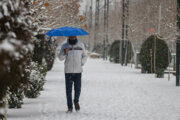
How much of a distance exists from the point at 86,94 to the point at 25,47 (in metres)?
9.51

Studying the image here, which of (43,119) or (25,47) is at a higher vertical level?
(25,47)

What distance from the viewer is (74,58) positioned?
1042 centimetres

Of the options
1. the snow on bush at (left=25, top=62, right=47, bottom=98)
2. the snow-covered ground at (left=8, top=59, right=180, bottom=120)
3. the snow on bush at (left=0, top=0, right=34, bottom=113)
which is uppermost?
the snow on bush at (left=0, top=0, right=34, bottom=113)

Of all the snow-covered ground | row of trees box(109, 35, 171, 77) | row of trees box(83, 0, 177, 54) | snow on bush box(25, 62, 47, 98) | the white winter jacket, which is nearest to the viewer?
the snow-covered ground

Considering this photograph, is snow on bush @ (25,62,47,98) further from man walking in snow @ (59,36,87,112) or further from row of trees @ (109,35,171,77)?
row of trees @ (109,35,171,77)

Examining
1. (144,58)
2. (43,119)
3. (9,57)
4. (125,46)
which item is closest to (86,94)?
(43,119)

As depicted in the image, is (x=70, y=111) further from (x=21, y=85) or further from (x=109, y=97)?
(x=109, y=97)

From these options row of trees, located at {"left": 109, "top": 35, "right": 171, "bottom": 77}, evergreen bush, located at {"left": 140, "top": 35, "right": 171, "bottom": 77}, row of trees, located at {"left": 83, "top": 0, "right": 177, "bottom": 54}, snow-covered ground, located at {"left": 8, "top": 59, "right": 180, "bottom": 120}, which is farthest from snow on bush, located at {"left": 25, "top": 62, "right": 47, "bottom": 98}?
evergreen bush, located at {"left": 140, "top": 35, "right": 171, "bottom": 77}

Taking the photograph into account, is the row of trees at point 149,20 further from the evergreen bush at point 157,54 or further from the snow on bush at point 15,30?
the snow on bush at point 15,30

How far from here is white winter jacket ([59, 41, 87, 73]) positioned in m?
10.4

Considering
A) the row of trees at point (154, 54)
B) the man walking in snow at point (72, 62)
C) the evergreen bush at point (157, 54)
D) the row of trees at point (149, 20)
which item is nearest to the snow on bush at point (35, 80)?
the man walking in snow at point (72, 62)

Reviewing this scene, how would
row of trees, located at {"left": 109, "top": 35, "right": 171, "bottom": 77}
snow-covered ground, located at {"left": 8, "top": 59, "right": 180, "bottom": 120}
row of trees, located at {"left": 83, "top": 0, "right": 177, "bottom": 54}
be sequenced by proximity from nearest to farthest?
snow-covered ground, located at {"left": 8, "top": 59, "right": 180, "bottom": 120}
row of trees, located at {"left": 83, "top": 0, "right": 177, "bottom": 54}
row of trees, located at {"left": 109, "top": 35, "right": 171, "bottom": 77}

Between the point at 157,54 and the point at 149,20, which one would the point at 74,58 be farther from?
the point at 149,20

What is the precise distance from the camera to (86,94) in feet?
48.0
